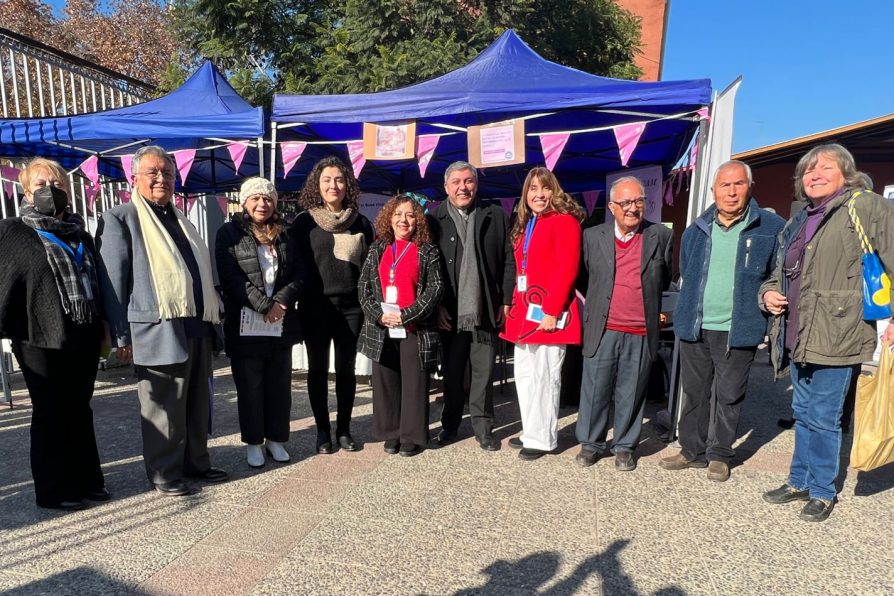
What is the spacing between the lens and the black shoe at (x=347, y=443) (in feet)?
12.6

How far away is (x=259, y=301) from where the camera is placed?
3.28 meters

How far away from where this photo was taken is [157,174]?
9.74ft

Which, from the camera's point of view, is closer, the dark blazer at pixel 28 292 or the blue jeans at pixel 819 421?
the dark blazer at pixel 28 292

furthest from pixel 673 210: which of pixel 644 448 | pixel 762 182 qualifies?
pixel 644 448

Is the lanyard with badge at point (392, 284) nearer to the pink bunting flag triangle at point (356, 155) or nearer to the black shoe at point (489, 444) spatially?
the black shoe at point (489, 444)

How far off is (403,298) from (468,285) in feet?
1.45

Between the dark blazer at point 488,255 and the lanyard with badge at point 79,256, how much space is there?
2.00m

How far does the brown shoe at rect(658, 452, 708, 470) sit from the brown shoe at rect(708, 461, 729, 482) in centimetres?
13

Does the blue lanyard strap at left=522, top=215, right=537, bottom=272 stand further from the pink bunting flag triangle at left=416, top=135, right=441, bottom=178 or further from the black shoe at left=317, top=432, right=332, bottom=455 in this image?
the black shoe at left=317, top=432, right=332, bottom=455

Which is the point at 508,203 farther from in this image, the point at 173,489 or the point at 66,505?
the point at 66,505

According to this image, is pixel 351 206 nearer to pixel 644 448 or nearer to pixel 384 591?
pixel 384 591

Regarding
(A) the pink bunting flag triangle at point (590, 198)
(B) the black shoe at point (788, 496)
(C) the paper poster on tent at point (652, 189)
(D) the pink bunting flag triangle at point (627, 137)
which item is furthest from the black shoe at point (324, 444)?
(A) the pink bunting flag triangle at point (590, 198)

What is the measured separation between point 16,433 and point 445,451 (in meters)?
3.32

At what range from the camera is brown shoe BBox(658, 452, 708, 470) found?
3600 mm
